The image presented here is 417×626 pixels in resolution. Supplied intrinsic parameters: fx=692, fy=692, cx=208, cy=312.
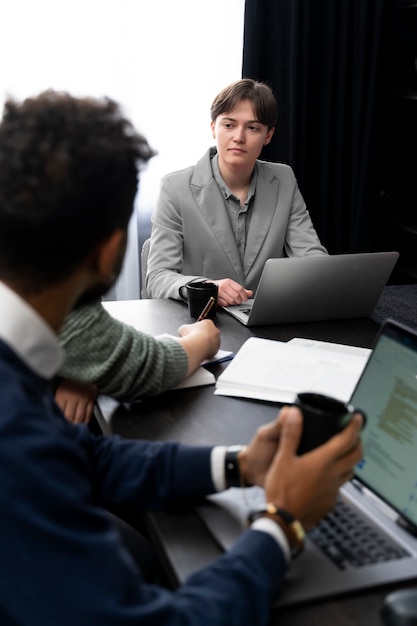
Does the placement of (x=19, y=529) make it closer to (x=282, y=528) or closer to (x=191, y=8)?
(x=282, y=528)

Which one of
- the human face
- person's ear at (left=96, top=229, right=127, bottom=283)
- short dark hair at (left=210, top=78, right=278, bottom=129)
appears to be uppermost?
short dark hair at (left=210, top=78, right=278, bottom=129)

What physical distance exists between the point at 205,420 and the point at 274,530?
427 mm

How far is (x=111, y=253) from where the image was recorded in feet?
2.71

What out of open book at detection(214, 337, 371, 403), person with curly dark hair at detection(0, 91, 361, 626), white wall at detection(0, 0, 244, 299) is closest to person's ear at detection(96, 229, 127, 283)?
person with curly dark hair at detection(0, 91, 361, 626)

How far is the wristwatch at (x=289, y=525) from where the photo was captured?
0.80m

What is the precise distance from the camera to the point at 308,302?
173 centimetres

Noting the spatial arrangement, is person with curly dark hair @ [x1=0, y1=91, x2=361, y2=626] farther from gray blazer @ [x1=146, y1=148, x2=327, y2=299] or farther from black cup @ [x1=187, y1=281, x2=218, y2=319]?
gray blazer @ [x1=146, y1=148, x2=327, y2=299]

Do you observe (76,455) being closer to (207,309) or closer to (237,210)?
(207,309)

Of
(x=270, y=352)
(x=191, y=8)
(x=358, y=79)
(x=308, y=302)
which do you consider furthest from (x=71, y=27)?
(x=270, y=352)

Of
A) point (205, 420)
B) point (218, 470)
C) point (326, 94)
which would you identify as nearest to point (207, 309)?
point (205, 420)

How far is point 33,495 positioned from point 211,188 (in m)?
1.81

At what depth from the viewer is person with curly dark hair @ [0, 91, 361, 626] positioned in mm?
623

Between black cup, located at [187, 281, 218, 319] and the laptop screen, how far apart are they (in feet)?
2.47

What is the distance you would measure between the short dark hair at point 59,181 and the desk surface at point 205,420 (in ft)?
1.22
